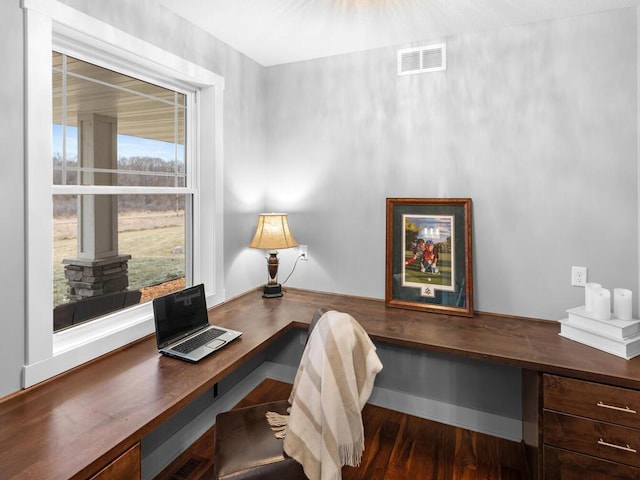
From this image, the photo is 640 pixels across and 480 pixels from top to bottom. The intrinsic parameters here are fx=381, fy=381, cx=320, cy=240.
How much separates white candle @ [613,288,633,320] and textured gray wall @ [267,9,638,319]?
27 centimetres

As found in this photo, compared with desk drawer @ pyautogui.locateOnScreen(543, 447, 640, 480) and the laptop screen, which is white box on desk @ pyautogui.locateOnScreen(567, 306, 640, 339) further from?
the laptop screen

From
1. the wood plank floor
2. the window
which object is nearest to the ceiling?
the window

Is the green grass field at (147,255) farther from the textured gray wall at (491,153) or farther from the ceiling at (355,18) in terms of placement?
the ceiling at (355,18)

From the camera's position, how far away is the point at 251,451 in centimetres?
147

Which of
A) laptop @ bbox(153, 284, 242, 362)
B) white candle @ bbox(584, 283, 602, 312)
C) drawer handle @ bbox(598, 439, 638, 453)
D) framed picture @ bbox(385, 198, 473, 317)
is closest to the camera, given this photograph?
drawer handle @ bbox(598, 439, 638, 453)

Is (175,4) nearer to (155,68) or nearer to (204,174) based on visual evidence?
(155,68)

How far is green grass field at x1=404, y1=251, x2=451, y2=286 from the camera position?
7.90ft

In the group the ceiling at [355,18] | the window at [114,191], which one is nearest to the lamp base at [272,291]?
the window at [114,191]

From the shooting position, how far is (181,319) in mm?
1921

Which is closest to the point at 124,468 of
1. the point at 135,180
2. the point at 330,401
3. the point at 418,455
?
the point at 330,401

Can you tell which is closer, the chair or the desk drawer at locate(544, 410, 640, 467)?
the chair

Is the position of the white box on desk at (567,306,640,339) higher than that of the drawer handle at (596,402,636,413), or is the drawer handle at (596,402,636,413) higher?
the white box on desk at (567,306,640,339)

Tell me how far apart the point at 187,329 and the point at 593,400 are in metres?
1.87

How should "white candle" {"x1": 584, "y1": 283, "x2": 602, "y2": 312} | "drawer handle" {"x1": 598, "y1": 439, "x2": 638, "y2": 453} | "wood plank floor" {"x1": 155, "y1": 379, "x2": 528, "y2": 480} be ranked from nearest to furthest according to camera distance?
"drawer handle" {"x1": 598, "y1": 439, "x2": 638, "y2": 453}, "white candle" {"x1": 584, "y1": 283, "x2": 602, "y2": 312}, "wood plank floor" {"x1": 155, "y1": 379, "x2": 528, "y2": 480}
